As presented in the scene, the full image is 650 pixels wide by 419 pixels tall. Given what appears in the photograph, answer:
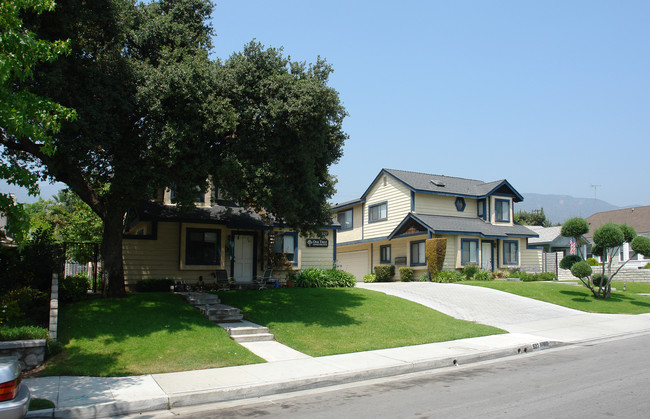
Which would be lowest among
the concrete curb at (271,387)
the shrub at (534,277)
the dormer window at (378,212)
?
the concrete curb at (271,387)

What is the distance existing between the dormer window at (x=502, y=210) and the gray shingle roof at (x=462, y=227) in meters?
0.64

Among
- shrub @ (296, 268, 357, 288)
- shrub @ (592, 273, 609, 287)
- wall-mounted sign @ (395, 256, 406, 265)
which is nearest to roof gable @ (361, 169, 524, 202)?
wall-mounted sign @ (395, 256, 406, 265)

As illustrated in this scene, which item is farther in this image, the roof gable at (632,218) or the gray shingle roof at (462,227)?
the roof gable at (632,218)

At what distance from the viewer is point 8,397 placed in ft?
17.3

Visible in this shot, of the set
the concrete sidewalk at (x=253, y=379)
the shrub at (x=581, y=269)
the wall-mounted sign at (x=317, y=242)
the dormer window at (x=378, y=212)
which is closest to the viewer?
the concrete sidewalk at (x=253, y=379)

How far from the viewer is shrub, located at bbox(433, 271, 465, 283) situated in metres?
27.0

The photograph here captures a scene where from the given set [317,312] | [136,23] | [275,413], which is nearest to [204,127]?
[136,23]

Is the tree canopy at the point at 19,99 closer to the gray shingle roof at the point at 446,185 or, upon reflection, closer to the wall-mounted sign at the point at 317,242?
the wall-mounted sign at the point at 317,242

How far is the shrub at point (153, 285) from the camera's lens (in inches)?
746

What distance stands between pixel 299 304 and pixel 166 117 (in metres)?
7.57

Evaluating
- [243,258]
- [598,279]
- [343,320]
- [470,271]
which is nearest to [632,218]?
[470,271]

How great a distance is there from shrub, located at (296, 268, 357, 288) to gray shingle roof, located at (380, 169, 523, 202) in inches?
422

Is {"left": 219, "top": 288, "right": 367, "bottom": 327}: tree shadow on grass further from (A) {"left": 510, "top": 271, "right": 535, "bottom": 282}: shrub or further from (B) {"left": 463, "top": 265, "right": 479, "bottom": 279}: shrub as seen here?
(A) {"left": 510, "top": 271, "right": 535, "bottom": 282}: shrub

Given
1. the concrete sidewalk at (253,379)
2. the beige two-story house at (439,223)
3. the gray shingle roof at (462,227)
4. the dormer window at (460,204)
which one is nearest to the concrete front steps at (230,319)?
the concrete sidewalk at (253,379)
